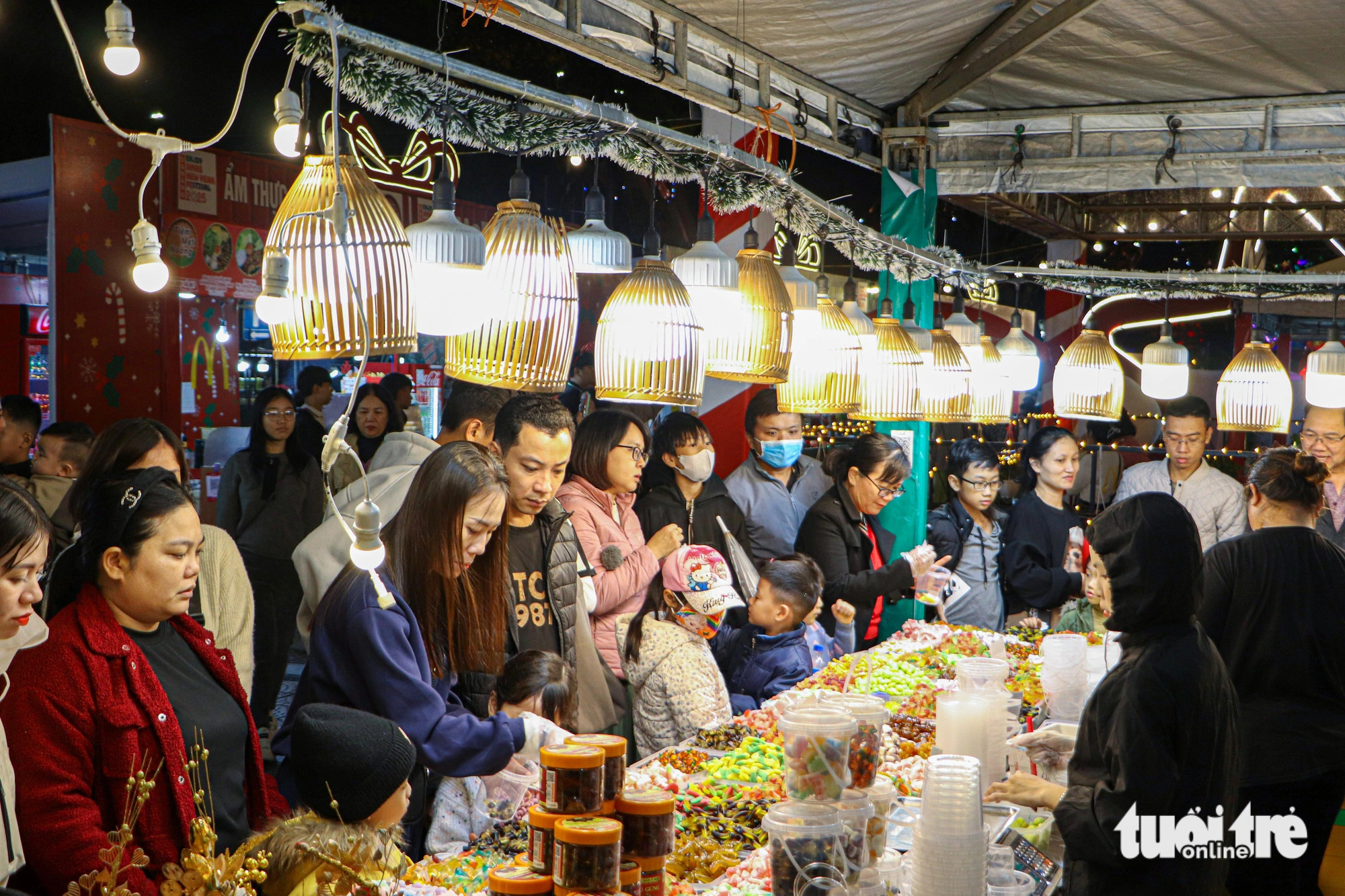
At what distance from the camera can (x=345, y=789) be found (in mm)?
2047

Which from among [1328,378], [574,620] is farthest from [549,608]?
[1328,378]

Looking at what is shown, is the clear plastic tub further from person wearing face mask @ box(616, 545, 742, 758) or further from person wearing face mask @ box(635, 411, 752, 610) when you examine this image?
person wearing face mask @ box(635, 411, 752, 610)

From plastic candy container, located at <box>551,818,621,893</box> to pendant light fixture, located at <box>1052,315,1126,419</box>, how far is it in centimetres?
401

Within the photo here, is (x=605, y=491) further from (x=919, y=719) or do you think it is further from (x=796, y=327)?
(x=919, y=719)

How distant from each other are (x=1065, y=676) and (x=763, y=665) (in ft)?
3.52

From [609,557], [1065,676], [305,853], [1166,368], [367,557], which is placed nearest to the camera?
[367,557]

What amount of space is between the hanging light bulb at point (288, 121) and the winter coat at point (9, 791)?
1032mm

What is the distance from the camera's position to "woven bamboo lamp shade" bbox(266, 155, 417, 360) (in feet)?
6.27

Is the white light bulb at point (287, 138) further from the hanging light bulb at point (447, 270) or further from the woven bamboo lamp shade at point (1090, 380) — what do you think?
the woven bamboo lamp shade at point (1090, 380)

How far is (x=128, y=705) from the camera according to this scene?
224cm

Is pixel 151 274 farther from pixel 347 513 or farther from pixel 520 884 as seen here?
pixel 347 513

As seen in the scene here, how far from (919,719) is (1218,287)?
4.09m

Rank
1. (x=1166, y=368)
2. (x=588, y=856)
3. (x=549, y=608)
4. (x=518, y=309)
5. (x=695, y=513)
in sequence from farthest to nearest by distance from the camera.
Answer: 1. (x=1166, y=368)
2. (x=695, y=513)
3. (x=549, y=608)
4. (x=518, y=309)
5. (x=588, y=856)

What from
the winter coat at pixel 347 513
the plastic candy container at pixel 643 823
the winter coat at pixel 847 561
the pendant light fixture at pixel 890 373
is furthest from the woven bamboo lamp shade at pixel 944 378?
the plastic candy container at pixel 643 823
